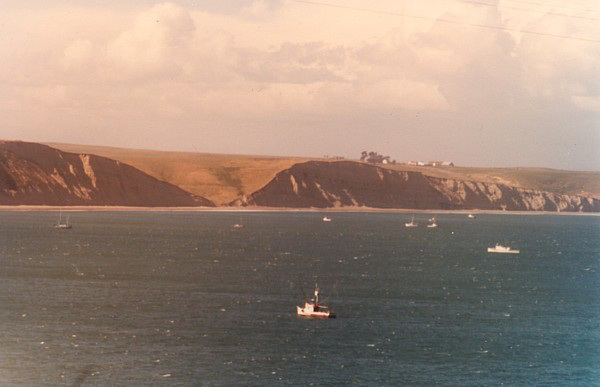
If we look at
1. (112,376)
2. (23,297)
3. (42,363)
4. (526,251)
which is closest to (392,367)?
(112,376)

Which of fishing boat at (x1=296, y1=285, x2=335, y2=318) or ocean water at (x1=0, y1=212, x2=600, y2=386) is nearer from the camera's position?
ocean water at (x1=0, y1=212, x2=600, y2=386)

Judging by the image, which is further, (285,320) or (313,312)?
(313,312)

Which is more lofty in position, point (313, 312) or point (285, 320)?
point (313, 312)

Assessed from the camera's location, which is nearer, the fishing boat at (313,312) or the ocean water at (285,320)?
the ocean water at (285,320)

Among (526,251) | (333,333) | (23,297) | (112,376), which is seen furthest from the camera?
(526,251)

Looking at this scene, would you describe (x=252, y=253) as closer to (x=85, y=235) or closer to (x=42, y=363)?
(x=85, y=235)

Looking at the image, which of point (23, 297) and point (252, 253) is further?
point (252, 253)

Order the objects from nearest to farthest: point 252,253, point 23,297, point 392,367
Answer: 1. point 392,367
2. point 23,297
3. point 252,253
